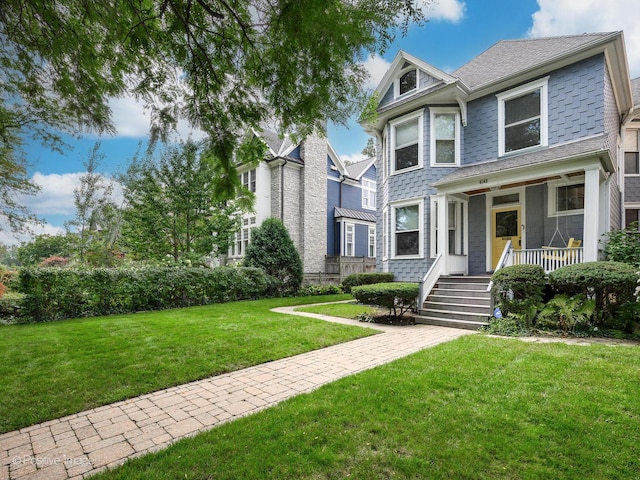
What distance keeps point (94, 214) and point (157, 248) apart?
5.39 m

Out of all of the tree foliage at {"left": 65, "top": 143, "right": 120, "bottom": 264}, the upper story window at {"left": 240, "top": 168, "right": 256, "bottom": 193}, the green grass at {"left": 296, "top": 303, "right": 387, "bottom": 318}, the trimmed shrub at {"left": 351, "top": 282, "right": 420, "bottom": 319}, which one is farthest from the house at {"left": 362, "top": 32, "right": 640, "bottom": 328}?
the tree foliage at {"left": 65, "top": 143, "right": 120, "bottom": 264}

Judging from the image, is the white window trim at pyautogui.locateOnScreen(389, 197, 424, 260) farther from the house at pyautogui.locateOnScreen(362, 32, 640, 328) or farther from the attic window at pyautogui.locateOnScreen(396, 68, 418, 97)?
the attic window at pyautogui.locateOnScreen(396, 68, 418, 97)

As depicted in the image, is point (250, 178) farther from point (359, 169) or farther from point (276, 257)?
point (359, 169)

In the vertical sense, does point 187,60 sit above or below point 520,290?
above

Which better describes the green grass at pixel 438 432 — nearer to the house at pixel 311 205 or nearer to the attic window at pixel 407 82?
the attic window at pixel 407 82

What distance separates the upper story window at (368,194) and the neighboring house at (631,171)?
43.7 ft

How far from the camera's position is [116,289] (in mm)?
9844

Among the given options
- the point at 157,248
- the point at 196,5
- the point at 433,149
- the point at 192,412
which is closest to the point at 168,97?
the point at 196,5

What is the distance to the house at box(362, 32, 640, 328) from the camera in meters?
8.38

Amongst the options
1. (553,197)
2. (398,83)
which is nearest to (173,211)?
(398,83)

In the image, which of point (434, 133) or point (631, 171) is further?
point (631, 171)

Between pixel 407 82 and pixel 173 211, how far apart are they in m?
11.1

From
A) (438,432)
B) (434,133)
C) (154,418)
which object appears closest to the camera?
(438,432)

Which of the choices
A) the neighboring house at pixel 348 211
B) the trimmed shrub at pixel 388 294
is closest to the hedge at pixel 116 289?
the trimmed shrub at pixel 388 294
